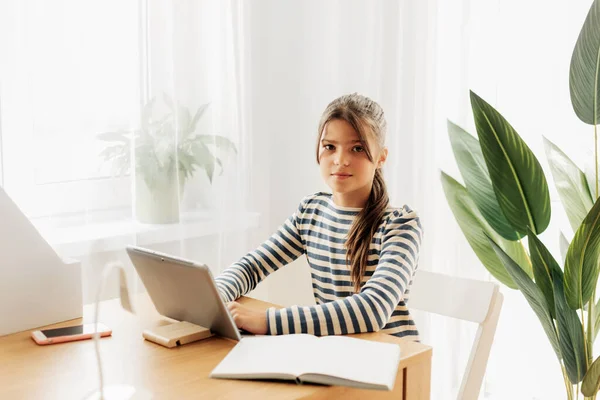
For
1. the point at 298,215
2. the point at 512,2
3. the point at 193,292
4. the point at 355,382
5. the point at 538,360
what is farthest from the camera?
the point at 538,360

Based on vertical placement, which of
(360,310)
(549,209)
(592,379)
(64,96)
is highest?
(64,96)

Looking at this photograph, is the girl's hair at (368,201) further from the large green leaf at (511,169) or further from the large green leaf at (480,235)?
the large green leaf at (480,235)

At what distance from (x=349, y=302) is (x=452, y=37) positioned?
116 centimetres

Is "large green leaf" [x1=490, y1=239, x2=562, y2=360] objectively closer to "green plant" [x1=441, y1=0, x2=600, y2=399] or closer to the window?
"green plant" [x1=441, y1=0, x2=600, y2=399]

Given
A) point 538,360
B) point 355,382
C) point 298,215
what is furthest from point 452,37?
point 355,382

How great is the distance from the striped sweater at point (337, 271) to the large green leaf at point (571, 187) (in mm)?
483

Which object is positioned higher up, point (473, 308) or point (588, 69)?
point (588, 69)

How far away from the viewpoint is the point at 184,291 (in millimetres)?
1434

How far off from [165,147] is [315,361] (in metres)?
1.16

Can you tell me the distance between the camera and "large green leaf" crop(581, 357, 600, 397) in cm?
172

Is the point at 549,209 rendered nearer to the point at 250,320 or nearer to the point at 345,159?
the point at 345,159

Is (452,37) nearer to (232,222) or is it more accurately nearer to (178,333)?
(232,222)

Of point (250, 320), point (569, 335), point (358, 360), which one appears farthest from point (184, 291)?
point (569, 335)

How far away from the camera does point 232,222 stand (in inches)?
97.3
